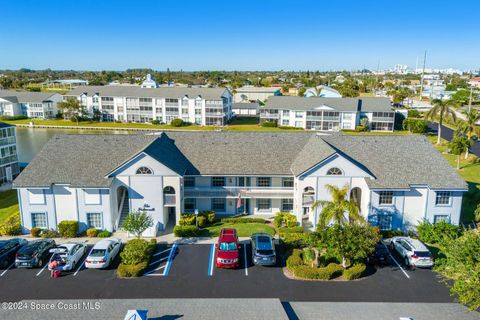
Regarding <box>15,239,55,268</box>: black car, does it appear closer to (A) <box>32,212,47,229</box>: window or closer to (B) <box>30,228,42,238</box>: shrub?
(B) <box>30,228,42,238</box>: shrub

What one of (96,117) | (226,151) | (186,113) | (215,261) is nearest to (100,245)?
(215,261)

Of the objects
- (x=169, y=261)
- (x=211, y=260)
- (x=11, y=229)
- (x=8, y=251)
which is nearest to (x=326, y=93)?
(x=211, y=260)

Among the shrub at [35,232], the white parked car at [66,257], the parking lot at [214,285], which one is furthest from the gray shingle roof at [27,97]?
the parking lot at [214,285]

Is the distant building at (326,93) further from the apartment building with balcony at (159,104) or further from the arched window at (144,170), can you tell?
the arched window at (144,170)

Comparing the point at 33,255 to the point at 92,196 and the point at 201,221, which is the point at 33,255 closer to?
the point at 92,196

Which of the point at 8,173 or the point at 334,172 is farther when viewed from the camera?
the point at 8,173

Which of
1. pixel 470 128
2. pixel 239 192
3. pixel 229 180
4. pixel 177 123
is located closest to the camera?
pixel 239 192
